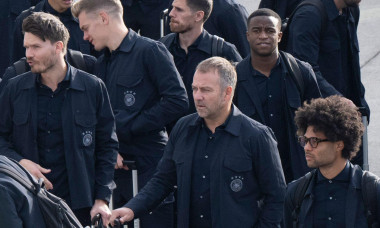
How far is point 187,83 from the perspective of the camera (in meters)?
9.28

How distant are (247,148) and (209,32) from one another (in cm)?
316

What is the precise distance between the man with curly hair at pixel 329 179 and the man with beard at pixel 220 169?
0.25 metres

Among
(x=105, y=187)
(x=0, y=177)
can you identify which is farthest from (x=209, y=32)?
(x=0, y=177)

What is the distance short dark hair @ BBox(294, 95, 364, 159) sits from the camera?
7.15 metres

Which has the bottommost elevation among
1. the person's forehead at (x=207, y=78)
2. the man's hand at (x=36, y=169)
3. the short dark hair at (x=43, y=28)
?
the man's hand at (x=36, y=169)

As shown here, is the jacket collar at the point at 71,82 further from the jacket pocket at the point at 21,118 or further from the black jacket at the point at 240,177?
the black jacket at the point at 240,177

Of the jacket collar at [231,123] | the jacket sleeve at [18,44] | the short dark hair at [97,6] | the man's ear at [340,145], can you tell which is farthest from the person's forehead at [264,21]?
the jacket sleeve at [18,44]

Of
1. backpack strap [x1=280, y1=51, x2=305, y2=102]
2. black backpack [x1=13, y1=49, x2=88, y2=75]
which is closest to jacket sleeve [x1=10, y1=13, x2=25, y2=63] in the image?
black backpack [x1=13, y1=49, x2=88, y2=75]

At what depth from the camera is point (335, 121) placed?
282 inches

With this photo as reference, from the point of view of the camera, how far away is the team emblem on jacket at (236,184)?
7242 mm

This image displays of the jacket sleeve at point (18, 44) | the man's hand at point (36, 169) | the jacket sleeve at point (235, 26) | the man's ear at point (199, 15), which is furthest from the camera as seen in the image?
the jacket sleeve at point (235, 26)

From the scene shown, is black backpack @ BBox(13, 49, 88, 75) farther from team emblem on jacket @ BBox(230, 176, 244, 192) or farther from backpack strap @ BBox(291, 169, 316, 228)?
backpack strap @ BBox(291, 169, 316, 228)

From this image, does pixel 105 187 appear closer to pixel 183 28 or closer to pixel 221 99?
pixel 221 99

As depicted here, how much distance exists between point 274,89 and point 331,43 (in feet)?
4.26
